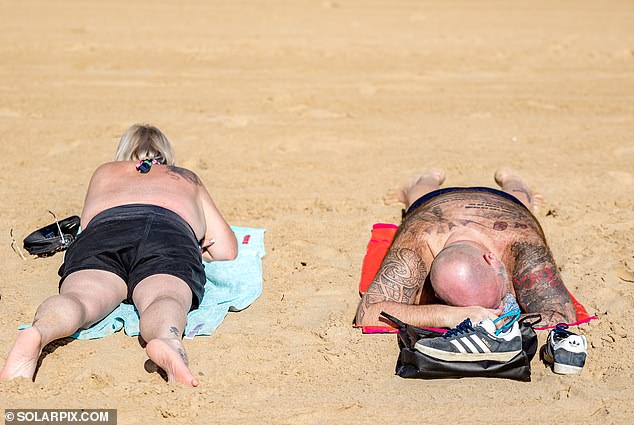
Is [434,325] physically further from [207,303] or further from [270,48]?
[270,48]

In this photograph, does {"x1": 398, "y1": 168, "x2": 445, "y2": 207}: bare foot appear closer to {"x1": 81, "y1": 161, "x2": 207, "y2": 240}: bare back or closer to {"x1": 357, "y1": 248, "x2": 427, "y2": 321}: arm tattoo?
{"x1": 357, "y1": 248, "x2": 427, "y2": 321}: arm tattoo

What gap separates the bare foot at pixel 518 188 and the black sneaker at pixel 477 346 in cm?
186

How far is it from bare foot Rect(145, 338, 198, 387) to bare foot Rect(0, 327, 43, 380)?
467 millimetres

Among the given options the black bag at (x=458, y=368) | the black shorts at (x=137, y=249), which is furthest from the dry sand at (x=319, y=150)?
the black shorts at (x=137, y=249)

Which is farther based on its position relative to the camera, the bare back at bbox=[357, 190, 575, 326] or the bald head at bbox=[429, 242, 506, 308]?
the bare back at bbox=[357, 190, 575, 326]

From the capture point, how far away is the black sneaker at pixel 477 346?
3.36 metres

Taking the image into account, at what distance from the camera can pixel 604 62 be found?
8.97 m

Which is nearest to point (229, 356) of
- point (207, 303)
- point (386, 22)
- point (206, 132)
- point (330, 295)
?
point (207, 303)

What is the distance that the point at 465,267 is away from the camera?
3.66m

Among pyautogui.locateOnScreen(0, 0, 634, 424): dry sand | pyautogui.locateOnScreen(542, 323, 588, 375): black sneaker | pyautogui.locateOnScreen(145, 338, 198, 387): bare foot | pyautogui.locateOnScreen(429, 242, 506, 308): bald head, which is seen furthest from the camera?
pyautogui.locateOnScreen(429, 242, 506, 308): bald head

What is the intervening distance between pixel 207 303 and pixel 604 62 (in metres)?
6.64

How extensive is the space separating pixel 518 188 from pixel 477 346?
2235 millimetres

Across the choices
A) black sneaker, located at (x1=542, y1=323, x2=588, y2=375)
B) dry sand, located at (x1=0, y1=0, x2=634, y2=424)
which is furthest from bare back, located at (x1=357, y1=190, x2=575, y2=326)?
black sneaker, located at (x1=542, y1=323, x2=588, y2=375)

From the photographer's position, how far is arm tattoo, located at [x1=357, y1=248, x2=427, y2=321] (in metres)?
3.92
